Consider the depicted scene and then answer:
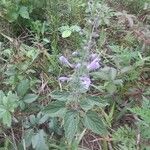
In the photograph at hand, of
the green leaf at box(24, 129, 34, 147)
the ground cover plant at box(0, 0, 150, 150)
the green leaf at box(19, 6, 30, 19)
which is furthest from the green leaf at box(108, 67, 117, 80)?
the green leaf at box(19, 6, 30, 19)

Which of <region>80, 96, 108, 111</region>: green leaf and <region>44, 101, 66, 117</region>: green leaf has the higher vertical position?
<region>80, 96, 108, 111</region>: green leaf

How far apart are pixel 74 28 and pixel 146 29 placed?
492 millimetres

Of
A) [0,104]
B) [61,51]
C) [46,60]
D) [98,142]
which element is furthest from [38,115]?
[61,51]

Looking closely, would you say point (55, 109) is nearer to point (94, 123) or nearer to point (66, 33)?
point (94, 123)

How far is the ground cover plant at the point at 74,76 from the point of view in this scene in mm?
1614

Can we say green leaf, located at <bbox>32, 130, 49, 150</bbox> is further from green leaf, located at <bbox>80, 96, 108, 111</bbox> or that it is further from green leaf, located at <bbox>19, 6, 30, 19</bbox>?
green leaf, located at <bbox>19, 6, 30, 19</bbox>

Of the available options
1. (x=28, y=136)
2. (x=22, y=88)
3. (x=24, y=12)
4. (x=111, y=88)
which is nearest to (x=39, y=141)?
(x=28, y=136)

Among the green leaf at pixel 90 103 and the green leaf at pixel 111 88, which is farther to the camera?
the green leaf at pixel 111 88

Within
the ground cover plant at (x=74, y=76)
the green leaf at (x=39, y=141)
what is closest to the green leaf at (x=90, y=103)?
the ground cover plant at (x=74, y=76)

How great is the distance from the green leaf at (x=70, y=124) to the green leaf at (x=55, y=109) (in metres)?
0.03

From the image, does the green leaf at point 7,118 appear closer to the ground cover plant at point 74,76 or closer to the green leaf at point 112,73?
the ground cover plant at point 74,76

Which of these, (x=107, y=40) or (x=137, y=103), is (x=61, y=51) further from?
(x=137, y=103)

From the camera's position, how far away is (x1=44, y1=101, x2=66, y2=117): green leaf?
1575 millimetres

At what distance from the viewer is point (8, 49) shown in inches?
90.2
